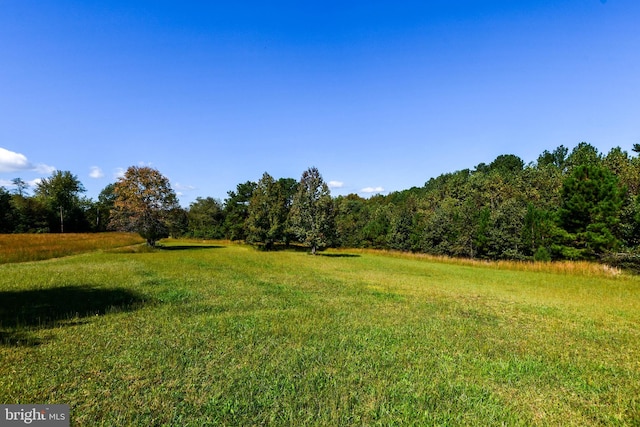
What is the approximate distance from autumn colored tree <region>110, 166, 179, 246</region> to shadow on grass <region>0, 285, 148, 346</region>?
27.9 metres

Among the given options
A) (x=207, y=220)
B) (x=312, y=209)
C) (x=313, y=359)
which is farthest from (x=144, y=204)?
(x=207, y=220)

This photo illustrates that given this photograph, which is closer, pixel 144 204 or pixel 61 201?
pixel 144 204

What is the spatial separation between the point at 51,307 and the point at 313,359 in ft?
27.6

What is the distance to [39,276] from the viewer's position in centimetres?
1448

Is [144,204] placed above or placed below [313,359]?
above

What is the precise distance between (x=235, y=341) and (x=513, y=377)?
528 centimetres

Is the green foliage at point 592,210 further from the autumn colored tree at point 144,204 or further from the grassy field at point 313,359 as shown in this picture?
the autumn colored tree at point 144,204

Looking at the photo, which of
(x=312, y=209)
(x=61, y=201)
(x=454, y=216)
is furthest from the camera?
(x=61, y=201)

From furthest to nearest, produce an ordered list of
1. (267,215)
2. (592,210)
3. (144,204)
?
1. (267,215)
2. (144,204)
3. (592,210)

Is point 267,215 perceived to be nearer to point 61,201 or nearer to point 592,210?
point 592,210

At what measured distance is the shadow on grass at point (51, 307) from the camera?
Result: 677cm

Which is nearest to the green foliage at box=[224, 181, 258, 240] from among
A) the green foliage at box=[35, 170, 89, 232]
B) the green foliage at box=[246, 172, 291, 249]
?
the green foliage at box=[246, 172, 291, 249]

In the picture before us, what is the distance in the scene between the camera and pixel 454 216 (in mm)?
55125

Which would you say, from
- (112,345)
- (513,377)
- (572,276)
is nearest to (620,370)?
(513,377)
